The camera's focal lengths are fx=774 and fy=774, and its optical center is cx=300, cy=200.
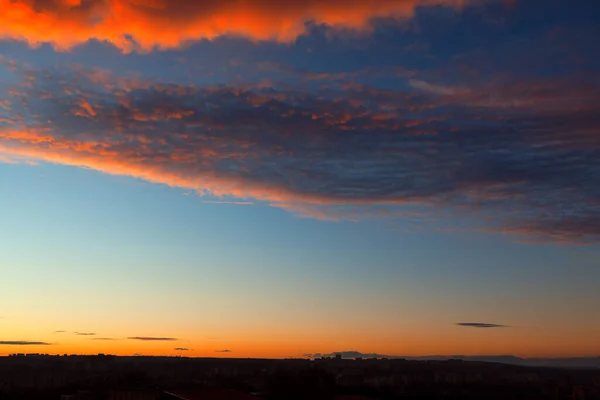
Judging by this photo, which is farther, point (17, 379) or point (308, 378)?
point (17, 379)

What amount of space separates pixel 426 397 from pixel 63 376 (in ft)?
185

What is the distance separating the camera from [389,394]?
77062 mm

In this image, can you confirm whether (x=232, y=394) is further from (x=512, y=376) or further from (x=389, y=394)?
(x=512, y=376)

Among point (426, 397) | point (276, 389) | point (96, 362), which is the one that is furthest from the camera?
point (96, 362)

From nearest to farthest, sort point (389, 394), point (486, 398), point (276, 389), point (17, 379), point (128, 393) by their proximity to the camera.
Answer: point (128, 393), point (276, 389), point (389, 394), point (486, 398), point (17, 379)

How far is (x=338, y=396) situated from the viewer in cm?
6400

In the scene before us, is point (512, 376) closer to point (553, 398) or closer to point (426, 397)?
point (553, 398)

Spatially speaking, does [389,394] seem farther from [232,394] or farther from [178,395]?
[178,395]

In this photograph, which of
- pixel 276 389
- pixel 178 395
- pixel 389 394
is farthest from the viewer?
pixel 389 394

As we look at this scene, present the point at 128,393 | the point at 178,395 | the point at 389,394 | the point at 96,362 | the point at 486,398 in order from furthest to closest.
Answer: the point at 96,362 < the point at 486,398 < the point at 389,394 < the point at 128,393 < the point at 178,395

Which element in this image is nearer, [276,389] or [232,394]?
[232,394]

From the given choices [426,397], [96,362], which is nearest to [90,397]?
[426,397]

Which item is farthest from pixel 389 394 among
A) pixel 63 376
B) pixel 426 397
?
pixel 63 376

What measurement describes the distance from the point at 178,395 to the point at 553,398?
2500 inches
